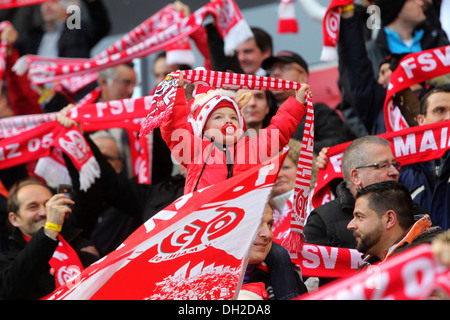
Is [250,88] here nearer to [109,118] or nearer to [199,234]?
[199,234]

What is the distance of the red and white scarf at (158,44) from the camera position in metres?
5.93

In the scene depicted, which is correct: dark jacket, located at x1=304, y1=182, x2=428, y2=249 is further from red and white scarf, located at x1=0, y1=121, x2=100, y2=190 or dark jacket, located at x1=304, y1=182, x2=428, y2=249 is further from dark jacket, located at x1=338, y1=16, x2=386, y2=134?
red and white scarf, located at x1=0, y1=121, x2=100, y2=190

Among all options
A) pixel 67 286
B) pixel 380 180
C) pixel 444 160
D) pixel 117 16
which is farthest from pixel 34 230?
pixel 117 16

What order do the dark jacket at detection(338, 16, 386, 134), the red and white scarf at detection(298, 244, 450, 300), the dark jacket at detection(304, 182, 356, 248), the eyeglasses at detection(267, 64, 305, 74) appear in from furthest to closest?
the eyeglasses at detection(267, 64, 305, 74) → the dark jacket at detection(338, 16, 386, 134) → the dark jacket at detection(304, 182, 356, 248) → the red and white scarf at detection(298, 244, 450, 300)

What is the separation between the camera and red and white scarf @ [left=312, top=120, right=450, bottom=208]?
Result: 5008mm

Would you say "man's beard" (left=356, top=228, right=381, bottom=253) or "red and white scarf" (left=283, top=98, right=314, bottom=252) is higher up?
"red and white scarf" (left=283, top=98, right=314, bottom=252)

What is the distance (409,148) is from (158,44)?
7.72 ft

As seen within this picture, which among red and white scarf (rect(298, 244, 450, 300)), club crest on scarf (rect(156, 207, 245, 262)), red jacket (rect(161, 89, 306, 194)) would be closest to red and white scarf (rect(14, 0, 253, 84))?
red jacket (rect(161, 89, 306, 194))

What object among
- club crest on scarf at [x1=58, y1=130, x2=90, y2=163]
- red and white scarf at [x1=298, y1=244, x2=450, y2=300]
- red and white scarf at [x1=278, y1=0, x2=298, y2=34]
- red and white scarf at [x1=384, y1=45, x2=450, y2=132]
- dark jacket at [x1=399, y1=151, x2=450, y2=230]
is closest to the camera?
red and white scarf at [x1=298, y1=244, x2=450, y2=300]

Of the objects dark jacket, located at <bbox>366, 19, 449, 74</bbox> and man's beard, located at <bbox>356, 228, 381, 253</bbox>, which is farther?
→ dark jacket, located at <bbox>366, 19, 449, 74</bbox>

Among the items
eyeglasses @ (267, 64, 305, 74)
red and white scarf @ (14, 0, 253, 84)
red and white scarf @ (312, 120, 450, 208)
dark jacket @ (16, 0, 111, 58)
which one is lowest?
red and white scarf @ (312, 120, 450, 208)

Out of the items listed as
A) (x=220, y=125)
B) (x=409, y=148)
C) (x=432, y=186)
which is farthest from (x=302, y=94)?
(x=432, y=186)

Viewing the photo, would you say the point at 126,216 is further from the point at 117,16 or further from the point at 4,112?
the point at 117,16

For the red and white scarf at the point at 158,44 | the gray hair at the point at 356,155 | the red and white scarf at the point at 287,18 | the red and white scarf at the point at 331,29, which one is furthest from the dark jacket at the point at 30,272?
the red and white scarf at the point at 287,18
